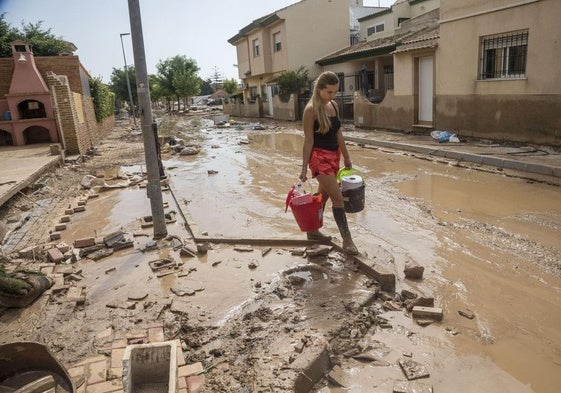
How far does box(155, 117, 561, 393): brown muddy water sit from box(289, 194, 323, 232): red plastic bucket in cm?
70

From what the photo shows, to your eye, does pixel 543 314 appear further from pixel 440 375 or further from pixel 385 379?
pixel 385 379

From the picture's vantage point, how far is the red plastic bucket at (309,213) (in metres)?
4.55

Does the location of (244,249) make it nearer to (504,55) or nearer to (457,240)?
(457,240)

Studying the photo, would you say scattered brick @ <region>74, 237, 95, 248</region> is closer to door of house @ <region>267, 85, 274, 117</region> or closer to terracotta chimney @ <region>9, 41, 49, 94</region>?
terracotta chimney @ <region>9, 41, 49, 94</region>

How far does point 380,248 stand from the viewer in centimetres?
501

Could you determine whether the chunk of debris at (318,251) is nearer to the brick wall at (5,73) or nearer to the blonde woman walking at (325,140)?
the blonde woman walking at (325,140)

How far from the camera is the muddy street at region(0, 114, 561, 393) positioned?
291 cm

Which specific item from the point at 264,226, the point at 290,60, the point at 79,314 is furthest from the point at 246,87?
the point at 79,314

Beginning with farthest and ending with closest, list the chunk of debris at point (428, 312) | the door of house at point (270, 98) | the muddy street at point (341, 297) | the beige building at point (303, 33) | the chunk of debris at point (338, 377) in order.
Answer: the door of house at point (270, 98)
the beige building at point (303, 33)
the chunk of debris at point (428, 312)
the muddy street at point (341, 297)
the chunk of debris at point (338, 377)

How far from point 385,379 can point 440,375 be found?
372 mm

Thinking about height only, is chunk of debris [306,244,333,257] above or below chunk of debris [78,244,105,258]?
above

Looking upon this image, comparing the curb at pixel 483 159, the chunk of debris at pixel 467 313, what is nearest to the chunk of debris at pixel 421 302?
the chunk of debris at pixel 467 313

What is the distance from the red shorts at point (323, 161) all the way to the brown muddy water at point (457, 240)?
1074 millimetres

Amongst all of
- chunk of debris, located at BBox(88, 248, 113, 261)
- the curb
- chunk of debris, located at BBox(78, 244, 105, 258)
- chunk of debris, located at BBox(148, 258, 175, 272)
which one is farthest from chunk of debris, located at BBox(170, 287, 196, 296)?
the curb
